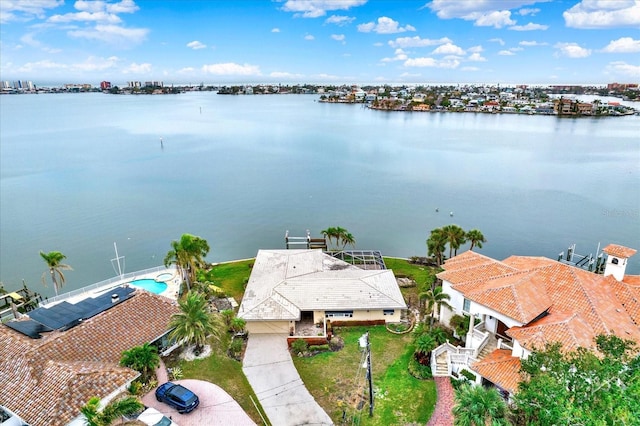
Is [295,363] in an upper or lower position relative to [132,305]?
lower

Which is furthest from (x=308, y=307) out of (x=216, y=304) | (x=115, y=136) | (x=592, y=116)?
(x=592, y=116)

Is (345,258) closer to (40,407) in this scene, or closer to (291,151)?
(40,407)

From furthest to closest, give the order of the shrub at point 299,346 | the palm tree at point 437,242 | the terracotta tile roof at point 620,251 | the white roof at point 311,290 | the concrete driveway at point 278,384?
the palm tree at point 437,242 → the white roof at point 311,290 → the shrub at point 299,346 → the terracotta tile roof at point 620,251 → the concrete driveway at point 278,384

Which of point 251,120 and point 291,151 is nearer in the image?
point 291,151

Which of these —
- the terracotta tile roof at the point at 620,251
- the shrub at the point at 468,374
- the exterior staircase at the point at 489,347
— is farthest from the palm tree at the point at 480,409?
the terracotta tile roof at the point at 620,251

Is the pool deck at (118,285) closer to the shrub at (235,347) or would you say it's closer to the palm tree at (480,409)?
the shrub at (235,347)

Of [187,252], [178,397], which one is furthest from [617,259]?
[187,252]

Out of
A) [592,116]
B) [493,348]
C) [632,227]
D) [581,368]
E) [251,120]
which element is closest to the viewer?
[581,368]

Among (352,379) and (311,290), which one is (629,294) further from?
(311,290)
